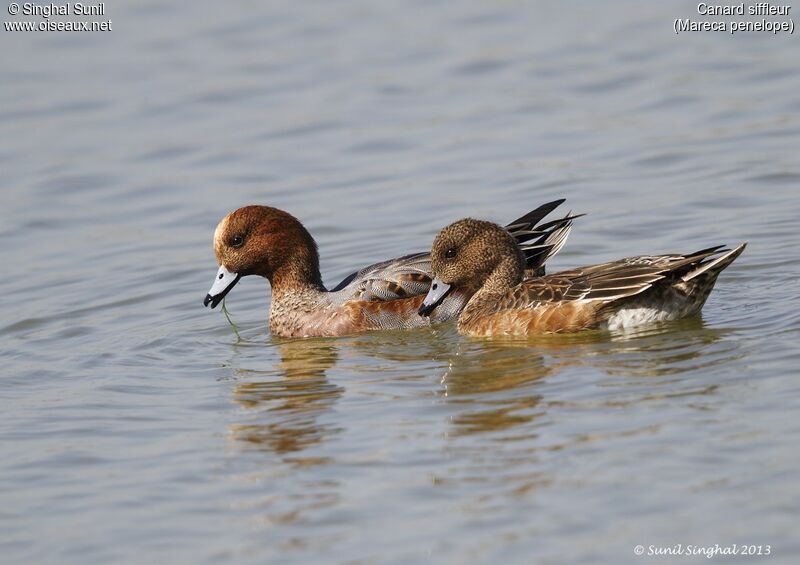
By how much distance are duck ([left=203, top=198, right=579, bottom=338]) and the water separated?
0.24 meters

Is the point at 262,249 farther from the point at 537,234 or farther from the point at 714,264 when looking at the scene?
the point at 714,264

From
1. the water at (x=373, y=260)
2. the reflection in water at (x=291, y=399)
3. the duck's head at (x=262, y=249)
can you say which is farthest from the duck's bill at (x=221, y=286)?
the reflection in water at (x=291, y=399)

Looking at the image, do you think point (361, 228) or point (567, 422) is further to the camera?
point (361, 228)

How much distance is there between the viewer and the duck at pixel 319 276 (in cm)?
1034

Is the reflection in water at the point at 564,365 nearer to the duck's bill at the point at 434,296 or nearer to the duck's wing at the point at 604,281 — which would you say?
the duck's wing at the point at 604,281

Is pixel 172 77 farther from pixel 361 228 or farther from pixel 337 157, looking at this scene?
pixel 361 228

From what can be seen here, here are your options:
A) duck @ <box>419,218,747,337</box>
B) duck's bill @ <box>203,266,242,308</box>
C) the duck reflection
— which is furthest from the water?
duck's bill @ <box>203,266,242,308</box>

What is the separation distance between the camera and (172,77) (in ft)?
55.1

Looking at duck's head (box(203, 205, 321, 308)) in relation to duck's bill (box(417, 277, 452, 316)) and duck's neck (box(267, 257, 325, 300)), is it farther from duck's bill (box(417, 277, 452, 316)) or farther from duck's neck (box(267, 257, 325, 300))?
duck's bill (box(417, 277, 452, 316))

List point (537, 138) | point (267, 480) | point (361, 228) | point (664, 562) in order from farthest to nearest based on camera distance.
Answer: point (537, 138) → point (361, 228) → point (267, 480) → point (664, 562)

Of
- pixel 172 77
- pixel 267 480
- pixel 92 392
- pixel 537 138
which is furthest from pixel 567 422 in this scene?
pixel 172 77

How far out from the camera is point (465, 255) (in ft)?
33.1

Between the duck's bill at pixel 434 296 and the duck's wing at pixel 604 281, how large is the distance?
435 millimetres

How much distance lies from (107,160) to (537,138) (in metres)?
4.46
